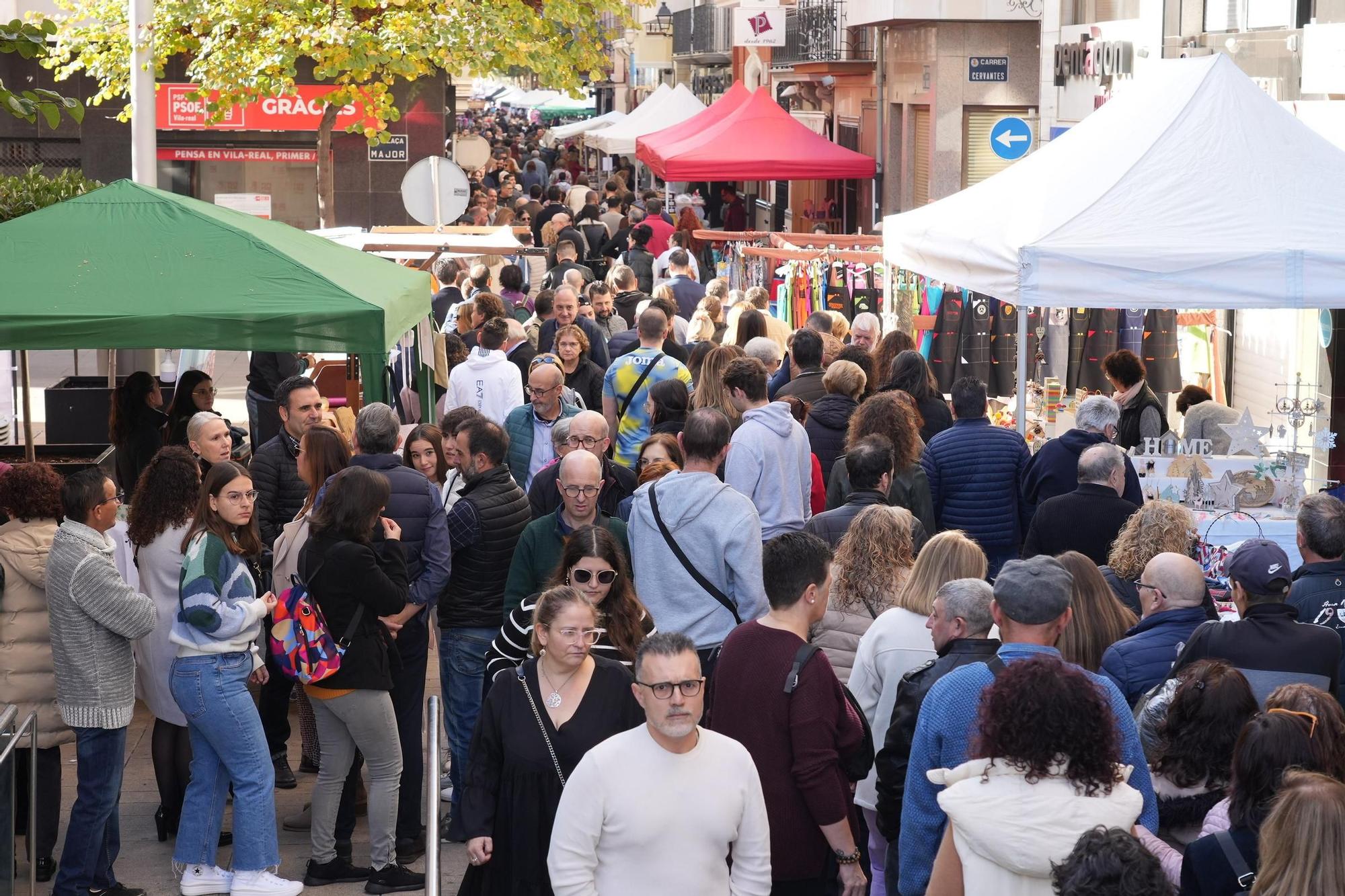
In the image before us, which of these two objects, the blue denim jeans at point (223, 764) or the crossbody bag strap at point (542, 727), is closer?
the crossbody bag strap at point (542, 727)

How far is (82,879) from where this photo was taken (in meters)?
6.08

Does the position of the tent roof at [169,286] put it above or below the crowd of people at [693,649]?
above

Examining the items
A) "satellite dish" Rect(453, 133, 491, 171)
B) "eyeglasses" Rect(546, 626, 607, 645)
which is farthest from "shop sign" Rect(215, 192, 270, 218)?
"satellite dish" Rect(453, 133, 491, 171)

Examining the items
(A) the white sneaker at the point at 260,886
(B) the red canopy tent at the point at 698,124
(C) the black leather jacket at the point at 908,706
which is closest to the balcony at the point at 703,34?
(B) the red canopy tent at the point at 698,124

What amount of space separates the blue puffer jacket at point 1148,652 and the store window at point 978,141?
18.7 meters

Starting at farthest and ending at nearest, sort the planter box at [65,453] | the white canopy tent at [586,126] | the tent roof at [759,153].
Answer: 1. the white canopy tent at [586,126]
2. the tent roof at [759,153]
3. the planter box at [65,453]

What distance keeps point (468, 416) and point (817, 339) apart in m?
3.08

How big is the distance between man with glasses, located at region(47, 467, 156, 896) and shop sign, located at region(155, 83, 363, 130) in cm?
1582

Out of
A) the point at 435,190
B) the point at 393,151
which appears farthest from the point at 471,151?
the point at 435,190

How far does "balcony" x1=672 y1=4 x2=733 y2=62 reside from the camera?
3953cm

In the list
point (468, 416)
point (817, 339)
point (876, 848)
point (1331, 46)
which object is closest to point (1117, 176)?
point (817, 339)

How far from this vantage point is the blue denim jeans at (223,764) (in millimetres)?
6059

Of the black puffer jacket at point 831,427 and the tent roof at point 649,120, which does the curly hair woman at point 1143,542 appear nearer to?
the black puffer jacket at point 831,427

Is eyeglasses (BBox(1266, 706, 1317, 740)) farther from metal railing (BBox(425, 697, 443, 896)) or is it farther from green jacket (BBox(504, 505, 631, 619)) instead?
green jacket (BBox(504, 505, 631, 619))
